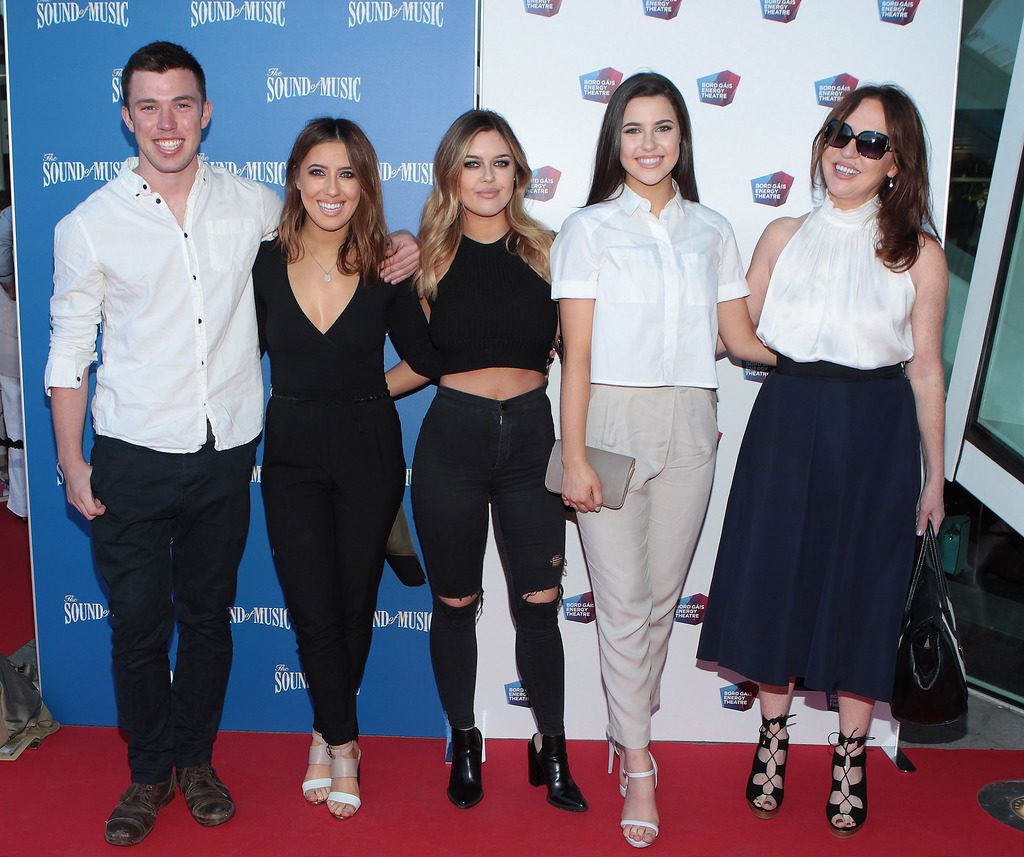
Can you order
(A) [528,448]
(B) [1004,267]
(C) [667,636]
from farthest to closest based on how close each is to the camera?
(B) [1004,267] → (C) [667,636] → (A) [528,448]

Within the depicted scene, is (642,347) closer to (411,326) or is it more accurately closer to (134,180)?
(411,326)

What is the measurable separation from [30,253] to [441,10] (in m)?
1.73

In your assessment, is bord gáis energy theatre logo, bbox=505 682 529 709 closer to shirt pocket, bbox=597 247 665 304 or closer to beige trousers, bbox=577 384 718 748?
beige trousers, bbox=577 384 718 748

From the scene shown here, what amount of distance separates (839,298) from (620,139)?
798mm

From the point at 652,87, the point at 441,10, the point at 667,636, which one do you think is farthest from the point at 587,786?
the point at 441,10

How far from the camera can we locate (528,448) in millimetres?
2869

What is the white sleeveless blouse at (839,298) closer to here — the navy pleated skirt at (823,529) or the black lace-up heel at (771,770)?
the navy pleated skirt at (823,529)

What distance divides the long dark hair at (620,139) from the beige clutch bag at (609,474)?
0.79 m

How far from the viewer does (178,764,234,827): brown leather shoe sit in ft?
9.82

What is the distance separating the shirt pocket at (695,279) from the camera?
275 centimetres

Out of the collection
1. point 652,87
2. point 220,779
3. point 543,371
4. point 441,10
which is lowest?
point 220,779

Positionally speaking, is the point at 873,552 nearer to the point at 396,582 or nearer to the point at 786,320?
the point at 786,320

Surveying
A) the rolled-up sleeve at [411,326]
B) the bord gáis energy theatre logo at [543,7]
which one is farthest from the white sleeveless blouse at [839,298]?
the bord gáis energy theatre logo at [543,7]

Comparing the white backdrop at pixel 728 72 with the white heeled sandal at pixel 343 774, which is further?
the white backdrop at pixel 728 72
